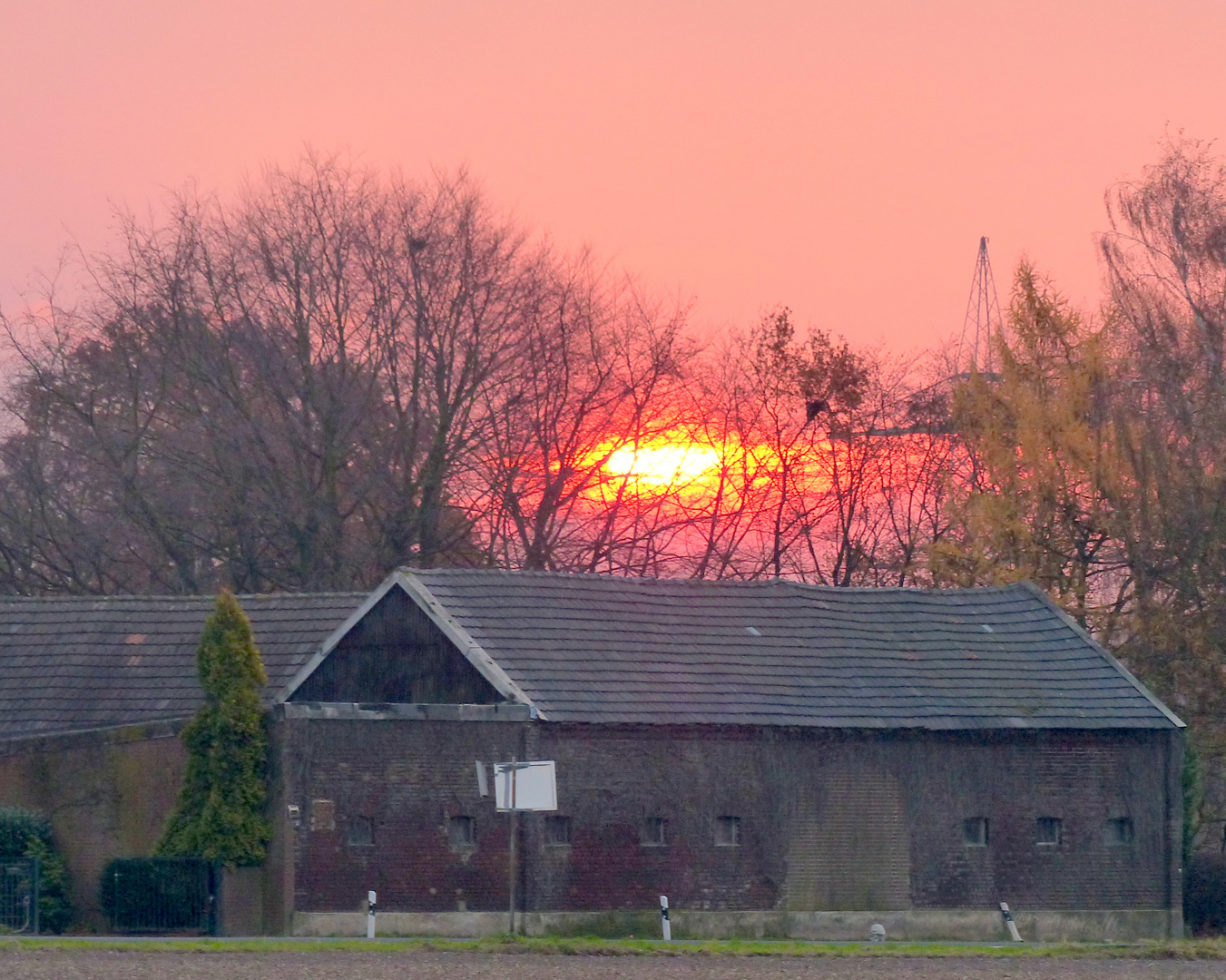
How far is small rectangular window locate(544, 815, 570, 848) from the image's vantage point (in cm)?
2498

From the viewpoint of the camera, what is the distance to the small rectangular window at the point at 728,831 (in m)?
26.0

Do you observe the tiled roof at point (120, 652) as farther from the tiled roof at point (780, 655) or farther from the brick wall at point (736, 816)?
the brick wall at point (736, 816)

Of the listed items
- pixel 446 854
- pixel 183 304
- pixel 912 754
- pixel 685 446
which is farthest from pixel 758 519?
pixel 446 854

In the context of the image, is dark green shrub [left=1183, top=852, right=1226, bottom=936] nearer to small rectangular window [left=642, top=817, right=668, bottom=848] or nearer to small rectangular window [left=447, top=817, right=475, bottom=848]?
small rectangular window [left=642, top=817, right=668, bottom=848]

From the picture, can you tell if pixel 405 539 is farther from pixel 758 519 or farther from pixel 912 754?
pixel 912 754

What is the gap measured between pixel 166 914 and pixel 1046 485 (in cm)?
2450

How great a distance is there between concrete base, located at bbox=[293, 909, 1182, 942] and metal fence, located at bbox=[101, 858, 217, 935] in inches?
53.3

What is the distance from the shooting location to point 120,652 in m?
27.3

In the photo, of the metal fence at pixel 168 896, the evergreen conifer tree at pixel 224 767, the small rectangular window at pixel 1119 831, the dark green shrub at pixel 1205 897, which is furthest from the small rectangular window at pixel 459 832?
the dark green shrub at pixel 1205 897

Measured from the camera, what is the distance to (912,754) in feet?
88.5

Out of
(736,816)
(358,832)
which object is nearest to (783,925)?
(736,816)

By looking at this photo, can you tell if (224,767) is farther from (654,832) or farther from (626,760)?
(654,832)

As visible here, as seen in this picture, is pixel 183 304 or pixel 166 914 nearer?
pixel 166 914

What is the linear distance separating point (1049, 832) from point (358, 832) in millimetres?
10738
